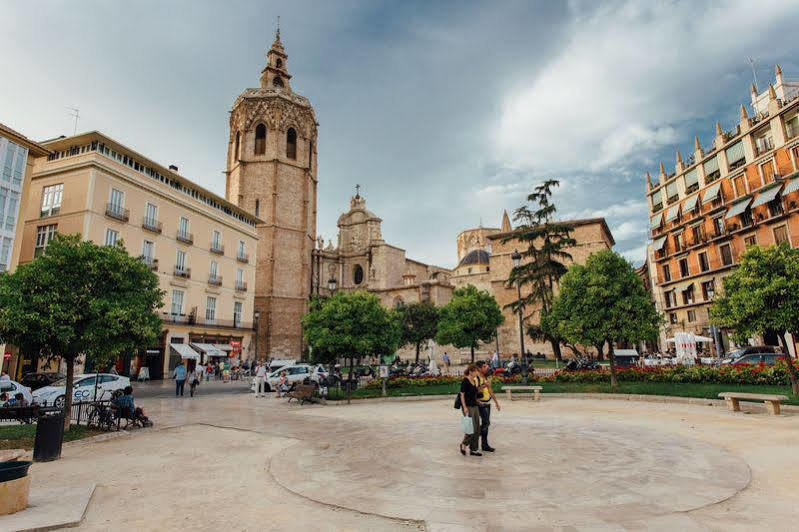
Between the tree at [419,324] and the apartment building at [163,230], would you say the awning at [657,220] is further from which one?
the apartment building at [163,230]

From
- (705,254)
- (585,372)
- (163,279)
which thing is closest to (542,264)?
(585,372)

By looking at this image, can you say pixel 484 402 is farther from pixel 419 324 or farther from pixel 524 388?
pixel 419 324

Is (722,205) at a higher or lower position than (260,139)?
lower

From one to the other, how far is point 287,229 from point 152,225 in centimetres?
1930

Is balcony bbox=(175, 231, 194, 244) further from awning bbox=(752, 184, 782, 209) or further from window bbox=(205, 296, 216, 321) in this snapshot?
awning bbox=(752, 184, 782, 209)

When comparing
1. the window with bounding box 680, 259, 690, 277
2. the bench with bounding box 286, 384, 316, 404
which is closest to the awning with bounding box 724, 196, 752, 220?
the window with bounding box 680, 259, 690, 277

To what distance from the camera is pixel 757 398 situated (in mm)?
10758

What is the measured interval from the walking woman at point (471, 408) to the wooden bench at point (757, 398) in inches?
324

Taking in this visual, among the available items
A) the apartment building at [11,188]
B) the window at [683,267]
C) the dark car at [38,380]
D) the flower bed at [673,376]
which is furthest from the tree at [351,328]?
the window at [683,267]

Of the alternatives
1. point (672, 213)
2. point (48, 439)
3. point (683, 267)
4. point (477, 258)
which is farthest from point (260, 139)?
point (48, 439)

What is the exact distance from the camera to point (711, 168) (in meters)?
35.8

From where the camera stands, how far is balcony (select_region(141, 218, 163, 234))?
2929 cm

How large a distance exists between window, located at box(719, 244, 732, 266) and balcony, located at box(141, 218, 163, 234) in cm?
4222

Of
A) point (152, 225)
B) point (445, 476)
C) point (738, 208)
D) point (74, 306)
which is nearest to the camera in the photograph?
point (445, 476)
